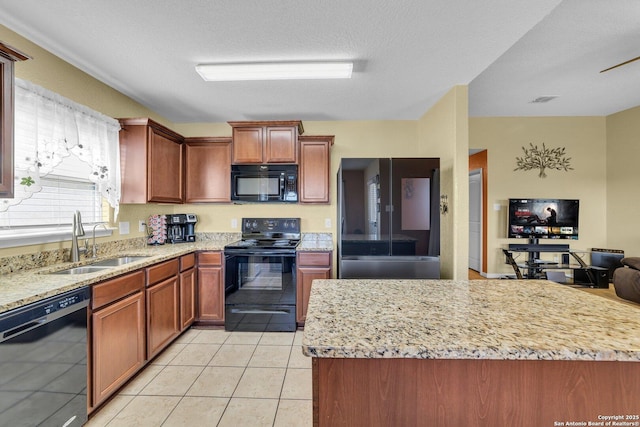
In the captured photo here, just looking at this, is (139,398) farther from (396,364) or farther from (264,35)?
(264,35)

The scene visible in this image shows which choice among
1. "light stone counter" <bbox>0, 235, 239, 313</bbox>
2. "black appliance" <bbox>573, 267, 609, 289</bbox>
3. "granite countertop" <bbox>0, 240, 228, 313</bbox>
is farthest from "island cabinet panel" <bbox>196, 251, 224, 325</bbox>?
"black appliance" <bbox>573, 267, 609, 289</bbox>

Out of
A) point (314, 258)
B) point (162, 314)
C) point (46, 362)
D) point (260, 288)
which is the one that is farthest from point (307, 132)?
point (46, 362)

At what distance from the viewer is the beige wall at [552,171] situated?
14.8 ft

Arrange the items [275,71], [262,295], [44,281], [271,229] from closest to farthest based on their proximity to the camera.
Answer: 1. [44,281]
2. [275,71]
3. [262,295]
4. [271,229]

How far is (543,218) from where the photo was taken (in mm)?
4383

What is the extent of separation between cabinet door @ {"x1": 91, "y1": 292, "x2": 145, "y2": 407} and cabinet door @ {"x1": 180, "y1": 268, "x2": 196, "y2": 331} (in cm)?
58

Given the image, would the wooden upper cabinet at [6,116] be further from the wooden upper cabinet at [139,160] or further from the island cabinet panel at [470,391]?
the island cabinet panel at [470,391]

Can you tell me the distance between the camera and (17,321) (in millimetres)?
1270

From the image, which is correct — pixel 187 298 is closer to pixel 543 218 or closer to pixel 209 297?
pixel 209 297

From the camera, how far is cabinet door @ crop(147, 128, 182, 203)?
2.75 metres

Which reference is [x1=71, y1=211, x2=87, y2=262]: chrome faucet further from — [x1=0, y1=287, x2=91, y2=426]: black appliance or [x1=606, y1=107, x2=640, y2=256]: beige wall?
[x1=606, y1=107, x2=640, y2=256]: beige wall

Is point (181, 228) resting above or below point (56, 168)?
below

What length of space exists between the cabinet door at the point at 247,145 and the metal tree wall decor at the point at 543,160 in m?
4.20

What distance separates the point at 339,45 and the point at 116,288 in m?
2.31
